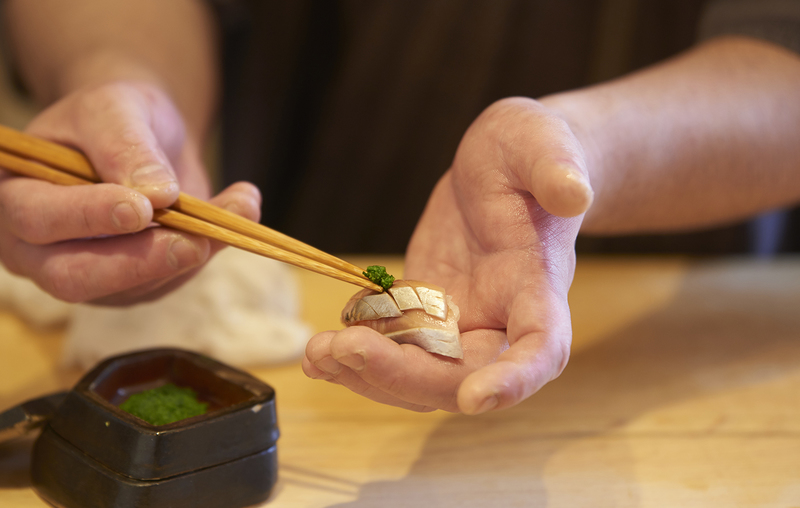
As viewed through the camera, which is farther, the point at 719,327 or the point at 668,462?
the point at 719,327

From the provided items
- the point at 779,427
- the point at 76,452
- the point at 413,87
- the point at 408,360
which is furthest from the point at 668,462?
the point at 413,87

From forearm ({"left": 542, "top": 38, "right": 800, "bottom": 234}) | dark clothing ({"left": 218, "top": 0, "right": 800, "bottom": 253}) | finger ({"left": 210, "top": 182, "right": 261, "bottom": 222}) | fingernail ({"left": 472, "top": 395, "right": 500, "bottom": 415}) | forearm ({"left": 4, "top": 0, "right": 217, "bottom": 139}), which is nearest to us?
fingernail ({"left": 472, "top": 395, "right": 500, "bottom": 415})

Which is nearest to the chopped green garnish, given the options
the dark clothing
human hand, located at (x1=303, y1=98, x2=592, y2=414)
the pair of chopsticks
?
the pair of chopsticks

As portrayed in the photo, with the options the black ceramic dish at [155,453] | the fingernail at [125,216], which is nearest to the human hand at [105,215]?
the fingernail at [125,216]

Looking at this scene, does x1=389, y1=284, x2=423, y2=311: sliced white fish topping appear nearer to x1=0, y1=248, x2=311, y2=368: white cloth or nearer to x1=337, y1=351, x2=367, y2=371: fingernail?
x1=337, y1=351, x2=367, y2=371: fingernail

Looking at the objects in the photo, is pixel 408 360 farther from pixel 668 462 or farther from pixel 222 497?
pixel 668 462

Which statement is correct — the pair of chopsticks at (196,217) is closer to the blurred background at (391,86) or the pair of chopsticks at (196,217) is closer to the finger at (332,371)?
the finger at (332,371)
